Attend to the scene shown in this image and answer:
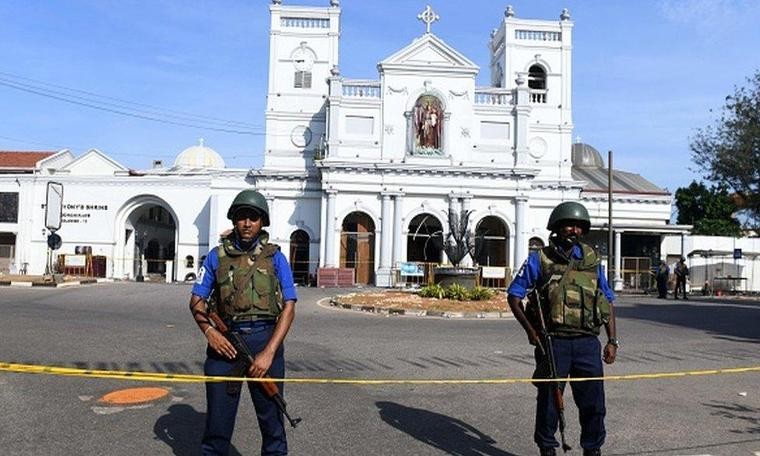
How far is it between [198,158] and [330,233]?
2074 cm

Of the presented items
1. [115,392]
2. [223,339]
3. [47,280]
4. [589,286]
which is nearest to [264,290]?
[223,339]

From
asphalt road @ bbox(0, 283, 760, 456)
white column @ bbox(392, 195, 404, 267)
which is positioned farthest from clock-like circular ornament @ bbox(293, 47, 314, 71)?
asphalt road @ bbox(0, 283, 760, 456)

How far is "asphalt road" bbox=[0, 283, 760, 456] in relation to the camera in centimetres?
580

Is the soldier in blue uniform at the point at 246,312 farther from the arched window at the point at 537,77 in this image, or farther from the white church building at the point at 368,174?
the arched window at the point at 537,77

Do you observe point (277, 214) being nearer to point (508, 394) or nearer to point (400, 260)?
point (400, 260)

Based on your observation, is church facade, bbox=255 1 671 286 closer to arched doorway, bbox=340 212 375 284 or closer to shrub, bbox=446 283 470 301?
arched doorway, bbox=340 212 375 284

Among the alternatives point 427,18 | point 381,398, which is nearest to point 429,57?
point 427,18

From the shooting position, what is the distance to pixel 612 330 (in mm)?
5219

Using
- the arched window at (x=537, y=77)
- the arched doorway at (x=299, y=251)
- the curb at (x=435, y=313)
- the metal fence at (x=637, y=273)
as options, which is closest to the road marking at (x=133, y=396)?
the curb at (x=435, y=313)

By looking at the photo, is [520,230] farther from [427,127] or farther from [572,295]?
[572,295]

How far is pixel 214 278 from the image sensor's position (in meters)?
4.52

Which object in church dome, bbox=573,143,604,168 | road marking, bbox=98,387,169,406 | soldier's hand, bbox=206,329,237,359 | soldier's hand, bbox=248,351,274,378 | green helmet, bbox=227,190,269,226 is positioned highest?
church dome, bbox=573,143,604,168

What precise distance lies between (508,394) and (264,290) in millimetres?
4341

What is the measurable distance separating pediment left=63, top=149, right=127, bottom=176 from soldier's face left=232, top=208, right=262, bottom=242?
148ft
